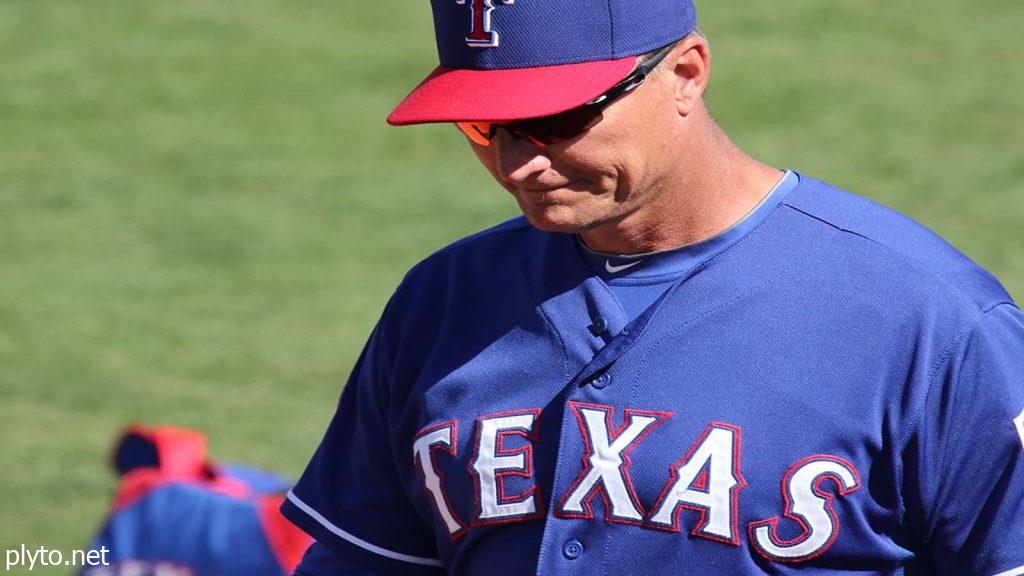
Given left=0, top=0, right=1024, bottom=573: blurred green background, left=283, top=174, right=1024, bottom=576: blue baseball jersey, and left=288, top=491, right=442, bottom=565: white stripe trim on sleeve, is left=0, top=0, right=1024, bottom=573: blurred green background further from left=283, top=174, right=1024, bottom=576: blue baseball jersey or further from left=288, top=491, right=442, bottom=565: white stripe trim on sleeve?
left=283, top=174, right=1024, bottom=576: blue baseball jersey

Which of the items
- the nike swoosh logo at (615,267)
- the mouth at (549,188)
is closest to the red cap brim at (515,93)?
the mouth at (549,188)

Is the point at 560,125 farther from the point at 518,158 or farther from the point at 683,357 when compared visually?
the point at 683,357

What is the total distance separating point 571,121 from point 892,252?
48 centimetres

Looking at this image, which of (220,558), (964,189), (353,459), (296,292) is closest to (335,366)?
(296,292)

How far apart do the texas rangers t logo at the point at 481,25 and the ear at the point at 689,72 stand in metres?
0.26

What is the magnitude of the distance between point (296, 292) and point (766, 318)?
15.7 feet

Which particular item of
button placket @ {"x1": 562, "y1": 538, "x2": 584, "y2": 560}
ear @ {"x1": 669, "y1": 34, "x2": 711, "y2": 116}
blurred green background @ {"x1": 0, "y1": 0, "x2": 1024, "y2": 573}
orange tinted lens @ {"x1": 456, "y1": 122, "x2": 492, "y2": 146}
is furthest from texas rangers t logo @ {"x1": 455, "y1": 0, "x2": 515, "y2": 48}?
blurred green background @ {"x1": 0, "y1": 0, "x2": 1024, "y2": 573}

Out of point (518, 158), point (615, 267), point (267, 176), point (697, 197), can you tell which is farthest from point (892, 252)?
point (267, 176)

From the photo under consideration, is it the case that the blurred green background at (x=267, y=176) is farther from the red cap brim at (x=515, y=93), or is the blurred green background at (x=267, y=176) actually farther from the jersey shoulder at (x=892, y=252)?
the jersey shoulder at (x=892, y=252)

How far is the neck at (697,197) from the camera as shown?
2268 millimetres

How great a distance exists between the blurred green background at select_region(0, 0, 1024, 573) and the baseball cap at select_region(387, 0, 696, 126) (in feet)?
11.4

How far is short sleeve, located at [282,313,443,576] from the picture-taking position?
8.25 ft

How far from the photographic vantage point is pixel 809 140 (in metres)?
7.84

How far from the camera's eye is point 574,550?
224 centimetres
